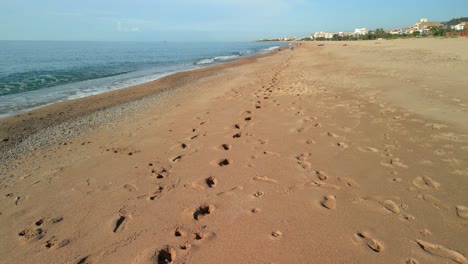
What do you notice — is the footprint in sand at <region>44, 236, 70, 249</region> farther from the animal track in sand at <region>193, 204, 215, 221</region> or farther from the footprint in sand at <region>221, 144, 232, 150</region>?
the footprint in sand at <region>221, 144, 232, 150</region>

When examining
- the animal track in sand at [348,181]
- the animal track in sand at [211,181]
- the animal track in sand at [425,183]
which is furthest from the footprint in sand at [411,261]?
the animal track in sand at [211,181]

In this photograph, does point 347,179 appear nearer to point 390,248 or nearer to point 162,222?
point 390,248

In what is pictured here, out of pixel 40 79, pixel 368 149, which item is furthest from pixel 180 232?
pixel 40 79

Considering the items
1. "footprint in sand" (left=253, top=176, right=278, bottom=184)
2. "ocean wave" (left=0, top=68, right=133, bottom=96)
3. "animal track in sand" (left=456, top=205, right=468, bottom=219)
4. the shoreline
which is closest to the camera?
"animal track in sand" (left=456, top=205, right=468, bottom=219)

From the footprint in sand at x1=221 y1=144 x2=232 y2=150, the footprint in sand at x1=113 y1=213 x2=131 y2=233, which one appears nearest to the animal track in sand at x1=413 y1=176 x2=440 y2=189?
the footprint in sand at x1=221 y1=144 x2=232 y2=150

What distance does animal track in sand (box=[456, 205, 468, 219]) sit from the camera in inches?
110

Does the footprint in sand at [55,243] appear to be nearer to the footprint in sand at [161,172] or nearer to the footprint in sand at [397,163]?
the footprint in sand at [161,172]

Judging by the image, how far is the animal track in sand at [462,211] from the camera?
9.13 ft

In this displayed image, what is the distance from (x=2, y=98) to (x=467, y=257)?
15226 mm

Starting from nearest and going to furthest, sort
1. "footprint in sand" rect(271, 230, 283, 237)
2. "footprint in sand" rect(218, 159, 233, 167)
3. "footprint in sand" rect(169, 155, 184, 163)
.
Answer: "footprint in sand" rect(271, 230, 283, 237)
"footprint in sand" rect(218, 159, 233, 167)
"footprint in sand" rect(169, 155, 184, 163)

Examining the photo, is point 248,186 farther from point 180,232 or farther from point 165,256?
point 165,256

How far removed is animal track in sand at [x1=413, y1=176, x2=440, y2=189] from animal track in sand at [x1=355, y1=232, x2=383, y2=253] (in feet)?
4.35

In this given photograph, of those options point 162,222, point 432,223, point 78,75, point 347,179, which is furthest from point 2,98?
point 432,223

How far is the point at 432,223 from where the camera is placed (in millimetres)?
2676
